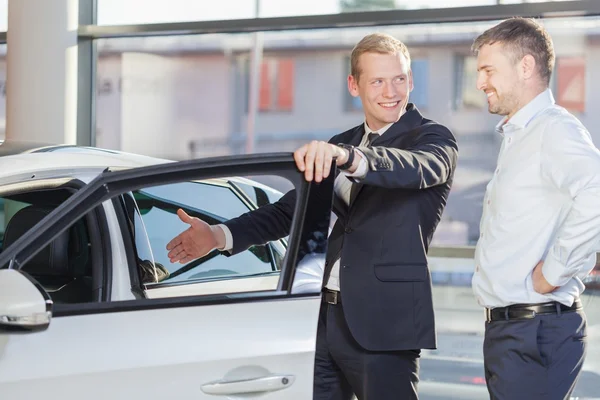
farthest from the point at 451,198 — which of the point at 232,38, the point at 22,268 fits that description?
the point at 22,268

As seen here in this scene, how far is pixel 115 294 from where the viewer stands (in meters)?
2.36

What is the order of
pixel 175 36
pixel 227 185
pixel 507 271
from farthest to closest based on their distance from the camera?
1. pixel 175 36
2. pixel 227 185
3. pixel 507 271

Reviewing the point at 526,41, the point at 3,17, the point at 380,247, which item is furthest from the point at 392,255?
the point at 3,17

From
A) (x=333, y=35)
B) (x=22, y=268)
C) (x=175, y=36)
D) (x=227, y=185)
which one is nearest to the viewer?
(x=22, y=268)

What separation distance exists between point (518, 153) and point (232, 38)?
12.8 feet

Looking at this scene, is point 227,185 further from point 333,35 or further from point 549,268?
point 333,35

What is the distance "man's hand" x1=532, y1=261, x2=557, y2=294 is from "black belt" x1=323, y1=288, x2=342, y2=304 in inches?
21.4

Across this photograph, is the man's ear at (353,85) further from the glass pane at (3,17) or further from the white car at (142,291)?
the glass pane at (3,17)

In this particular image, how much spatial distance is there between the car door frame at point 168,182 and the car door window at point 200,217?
0.12 m

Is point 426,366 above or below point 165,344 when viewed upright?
below

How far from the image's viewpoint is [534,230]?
7.16ft

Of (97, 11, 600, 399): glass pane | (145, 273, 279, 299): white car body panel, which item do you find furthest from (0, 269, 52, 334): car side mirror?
(97, 11, 600, 399): glass pane

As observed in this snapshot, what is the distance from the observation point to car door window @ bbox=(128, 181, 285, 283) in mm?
2338

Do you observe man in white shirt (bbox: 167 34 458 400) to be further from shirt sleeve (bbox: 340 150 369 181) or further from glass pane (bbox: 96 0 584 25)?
glass pane (bbox: 96 0 584 25)
